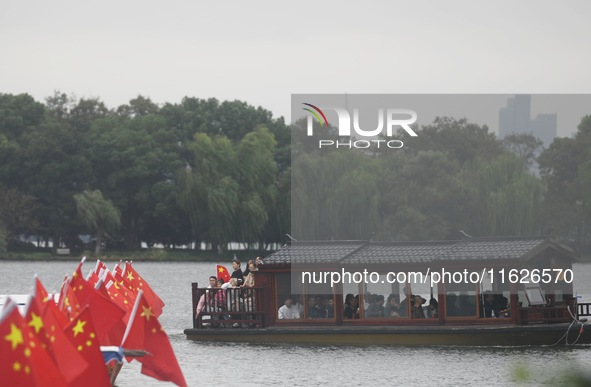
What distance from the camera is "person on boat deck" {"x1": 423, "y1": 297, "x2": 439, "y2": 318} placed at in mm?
34719

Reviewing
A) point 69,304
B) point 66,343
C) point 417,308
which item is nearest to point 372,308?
point 417,308

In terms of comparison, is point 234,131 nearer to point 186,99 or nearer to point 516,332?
point 186,99

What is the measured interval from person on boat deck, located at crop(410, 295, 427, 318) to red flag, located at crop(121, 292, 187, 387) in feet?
41.2

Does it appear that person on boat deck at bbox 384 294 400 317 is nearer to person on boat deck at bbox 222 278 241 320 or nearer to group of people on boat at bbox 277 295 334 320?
group of people on boat at bbox 277 295 334 320

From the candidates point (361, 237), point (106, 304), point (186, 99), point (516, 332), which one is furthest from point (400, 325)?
point (186, 99)

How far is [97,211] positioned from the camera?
9894cm

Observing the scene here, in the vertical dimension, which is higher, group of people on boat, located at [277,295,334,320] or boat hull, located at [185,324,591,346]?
group of people on boat, located at [277,295,334,320]

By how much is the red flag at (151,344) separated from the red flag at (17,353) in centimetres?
425

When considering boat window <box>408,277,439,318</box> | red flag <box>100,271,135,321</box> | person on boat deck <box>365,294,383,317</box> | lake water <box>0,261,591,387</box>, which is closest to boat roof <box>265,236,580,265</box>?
boat window <box>408,277,439,318</box>

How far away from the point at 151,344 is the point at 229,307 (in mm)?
13879

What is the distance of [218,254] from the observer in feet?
334

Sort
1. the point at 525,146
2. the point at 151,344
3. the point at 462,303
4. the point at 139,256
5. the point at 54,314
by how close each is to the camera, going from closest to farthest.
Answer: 1. the point at 54,314
2. the point at 151,344
3. the point at 462,303
4. the point at 525,146
5. the point at 139,256

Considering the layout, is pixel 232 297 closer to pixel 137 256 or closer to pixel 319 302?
pixel 319 302

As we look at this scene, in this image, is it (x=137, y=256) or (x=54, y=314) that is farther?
(x=137, y=256)
